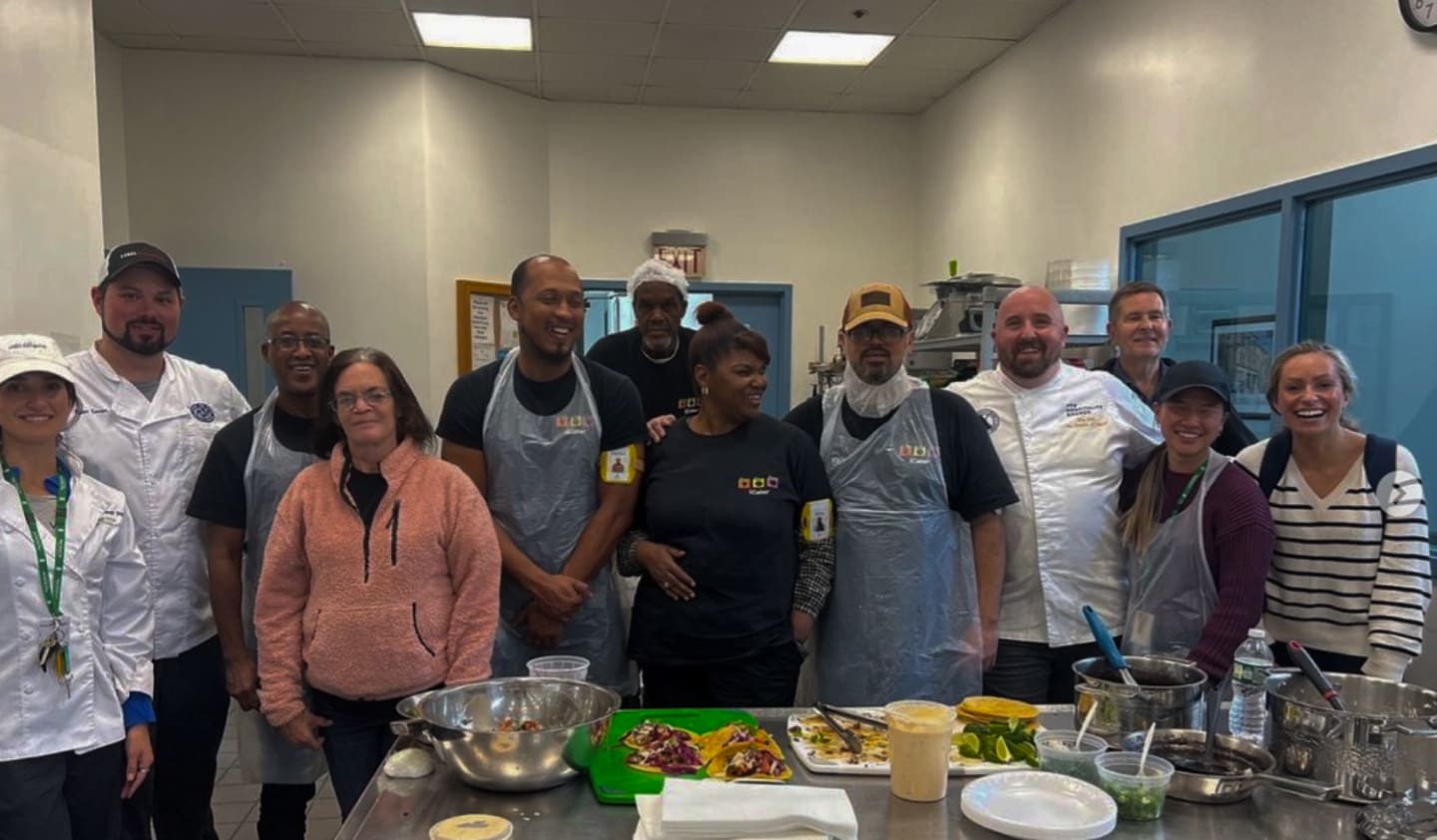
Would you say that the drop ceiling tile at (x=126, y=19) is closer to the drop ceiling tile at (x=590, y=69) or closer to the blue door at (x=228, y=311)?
the blue door at (x=228, y=311)

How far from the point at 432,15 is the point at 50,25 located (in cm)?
220

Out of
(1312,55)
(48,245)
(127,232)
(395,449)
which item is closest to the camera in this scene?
(395,449)

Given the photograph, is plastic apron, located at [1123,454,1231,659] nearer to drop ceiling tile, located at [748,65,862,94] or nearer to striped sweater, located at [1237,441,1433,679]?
striped sweater, located at [1237,441,1433,679]

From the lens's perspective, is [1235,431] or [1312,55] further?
[1312,55]

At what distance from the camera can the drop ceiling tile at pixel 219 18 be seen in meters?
4.49

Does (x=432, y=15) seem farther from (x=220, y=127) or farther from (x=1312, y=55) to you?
(x=1312, y=55)

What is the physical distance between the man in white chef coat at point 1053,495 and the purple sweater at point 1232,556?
10.3 inches

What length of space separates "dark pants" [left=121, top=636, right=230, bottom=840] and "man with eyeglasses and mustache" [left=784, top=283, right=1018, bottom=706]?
1511mm

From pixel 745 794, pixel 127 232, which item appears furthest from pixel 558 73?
pixel 745 794

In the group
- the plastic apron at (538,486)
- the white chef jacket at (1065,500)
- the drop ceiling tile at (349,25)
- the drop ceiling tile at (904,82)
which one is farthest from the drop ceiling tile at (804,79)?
the plastic apron at (538,486)

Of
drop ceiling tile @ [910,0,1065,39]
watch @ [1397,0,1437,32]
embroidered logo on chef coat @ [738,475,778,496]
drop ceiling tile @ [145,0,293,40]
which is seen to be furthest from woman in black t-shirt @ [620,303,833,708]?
drop ceiling tile @ [145,0,293,40]

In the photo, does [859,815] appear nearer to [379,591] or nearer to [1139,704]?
[1139,704]

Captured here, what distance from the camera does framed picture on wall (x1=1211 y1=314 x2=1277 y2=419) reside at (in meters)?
3.37

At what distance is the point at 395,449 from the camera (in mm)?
1863
